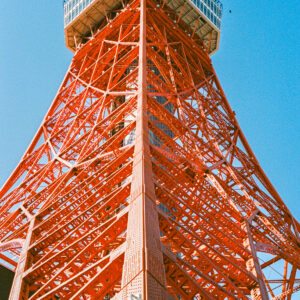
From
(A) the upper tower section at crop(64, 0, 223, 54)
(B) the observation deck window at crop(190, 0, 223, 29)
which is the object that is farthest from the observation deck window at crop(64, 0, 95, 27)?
(B) the observation deck window at crop(190, 0, 223, 29)

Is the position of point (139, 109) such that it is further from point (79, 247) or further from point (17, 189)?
point (17, 189)

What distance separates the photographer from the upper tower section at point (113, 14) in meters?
29.3

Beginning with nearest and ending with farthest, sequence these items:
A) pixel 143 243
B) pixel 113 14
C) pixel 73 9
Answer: pixel 143 243
pixel 113 14
pixel 73 9

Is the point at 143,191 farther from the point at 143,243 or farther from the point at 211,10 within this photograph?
the point at 211,10

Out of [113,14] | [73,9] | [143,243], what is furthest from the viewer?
[73,9]

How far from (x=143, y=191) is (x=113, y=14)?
71.1 ft

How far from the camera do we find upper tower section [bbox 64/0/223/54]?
1153 inches

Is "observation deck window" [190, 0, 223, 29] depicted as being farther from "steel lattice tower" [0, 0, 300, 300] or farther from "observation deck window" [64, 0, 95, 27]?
"observation deck window" [64, 0, 95, 27]

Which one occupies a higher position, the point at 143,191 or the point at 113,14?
the point at 113,14

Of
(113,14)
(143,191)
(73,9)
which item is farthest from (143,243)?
(73,9)

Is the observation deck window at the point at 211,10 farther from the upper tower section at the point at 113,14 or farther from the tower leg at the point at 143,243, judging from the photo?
the tower leg at the point at 143,243

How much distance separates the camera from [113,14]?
29672mm

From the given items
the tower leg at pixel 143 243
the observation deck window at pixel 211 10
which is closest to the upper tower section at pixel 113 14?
the observation deck window at pixel 211 10

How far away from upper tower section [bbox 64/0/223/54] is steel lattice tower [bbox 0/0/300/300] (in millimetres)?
76
